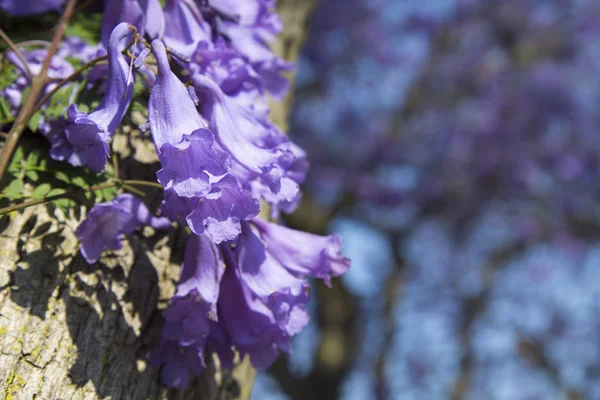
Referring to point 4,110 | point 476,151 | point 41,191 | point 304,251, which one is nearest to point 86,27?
point 4,110

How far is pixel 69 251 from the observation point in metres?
1.36

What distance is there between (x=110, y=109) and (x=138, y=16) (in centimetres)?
39

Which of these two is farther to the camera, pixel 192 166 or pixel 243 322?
pixel 243 322

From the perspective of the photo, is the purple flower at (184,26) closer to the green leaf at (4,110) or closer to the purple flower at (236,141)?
the purple flower at (236,141)

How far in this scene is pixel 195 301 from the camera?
4.14 feet

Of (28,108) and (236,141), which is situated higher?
(236,141)

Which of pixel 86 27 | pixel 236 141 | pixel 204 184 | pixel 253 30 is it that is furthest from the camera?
pixel 86 27

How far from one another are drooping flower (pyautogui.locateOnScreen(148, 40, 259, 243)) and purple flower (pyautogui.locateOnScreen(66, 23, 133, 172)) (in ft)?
0.23

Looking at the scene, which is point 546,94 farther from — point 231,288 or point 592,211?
point 231,288

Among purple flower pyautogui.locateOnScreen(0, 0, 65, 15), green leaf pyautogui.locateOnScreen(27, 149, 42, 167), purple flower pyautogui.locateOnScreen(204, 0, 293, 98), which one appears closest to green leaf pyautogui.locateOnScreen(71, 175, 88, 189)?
green leaf pyautogui.locateOnScreen(27, 149, 42, 167)

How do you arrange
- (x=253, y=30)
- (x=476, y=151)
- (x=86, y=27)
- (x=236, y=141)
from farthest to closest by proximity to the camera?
(x=476, y=151) < (x=86, y=27) < (x=253, y=30) < (x=236, y=141)

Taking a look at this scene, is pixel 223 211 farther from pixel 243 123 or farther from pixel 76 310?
pixel 76 310

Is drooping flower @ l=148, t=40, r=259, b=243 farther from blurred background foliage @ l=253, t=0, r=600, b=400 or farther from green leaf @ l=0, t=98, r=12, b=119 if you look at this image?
blurred background foliage @ l=253, t=0, r=600, b=400

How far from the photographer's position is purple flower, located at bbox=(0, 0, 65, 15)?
68.8 inches
